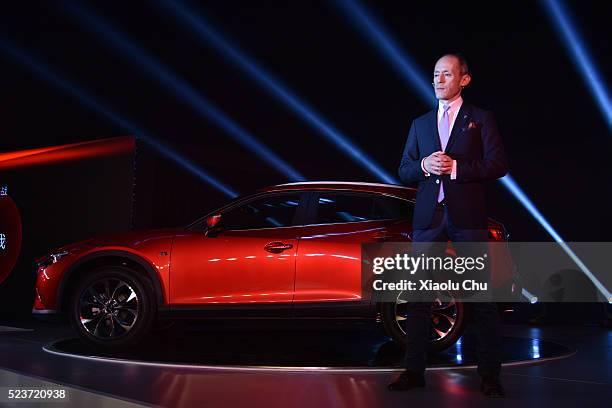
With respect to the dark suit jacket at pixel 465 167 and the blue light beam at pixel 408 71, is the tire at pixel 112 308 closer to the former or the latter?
the dark suit jacket at pixel 465 167

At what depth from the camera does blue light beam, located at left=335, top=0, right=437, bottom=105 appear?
7336mm

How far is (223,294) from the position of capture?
567cm

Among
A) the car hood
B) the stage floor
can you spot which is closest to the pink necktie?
the stage floor

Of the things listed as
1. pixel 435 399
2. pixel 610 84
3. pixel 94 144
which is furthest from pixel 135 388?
pixel 610 84

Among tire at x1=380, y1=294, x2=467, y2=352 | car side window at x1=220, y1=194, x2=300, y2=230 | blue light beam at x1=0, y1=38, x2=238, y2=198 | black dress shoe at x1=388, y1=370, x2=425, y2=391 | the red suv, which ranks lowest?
black dress shoe at x1=388, y1=370, x2=425, y2=391

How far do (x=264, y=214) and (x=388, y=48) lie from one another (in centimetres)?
316

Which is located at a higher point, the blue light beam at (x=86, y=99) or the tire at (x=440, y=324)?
the blue light beam at (x=86, y=99)

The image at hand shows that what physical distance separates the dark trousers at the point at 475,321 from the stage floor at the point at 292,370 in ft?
0.64

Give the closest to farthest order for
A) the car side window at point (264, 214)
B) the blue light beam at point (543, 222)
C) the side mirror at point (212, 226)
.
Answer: the side mirror at point (212, 226)
the car side window at point (264, 214)
the blue light beam at point (543, 222)

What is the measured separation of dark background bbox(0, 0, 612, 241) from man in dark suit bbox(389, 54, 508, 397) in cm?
370

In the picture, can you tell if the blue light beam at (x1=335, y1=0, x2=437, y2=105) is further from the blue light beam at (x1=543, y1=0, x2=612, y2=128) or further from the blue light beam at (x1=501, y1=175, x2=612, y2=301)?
the blue light beam at (x1=501, y1=175, x2=612, y2=301)

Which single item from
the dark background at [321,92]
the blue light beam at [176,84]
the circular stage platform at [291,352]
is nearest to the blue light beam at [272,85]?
the dark background at [321,92]

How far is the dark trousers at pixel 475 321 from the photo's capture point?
12.1 feet

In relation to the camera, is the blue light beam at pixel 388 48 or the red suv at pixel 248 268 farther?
the blue light beam at pixel 388 48
